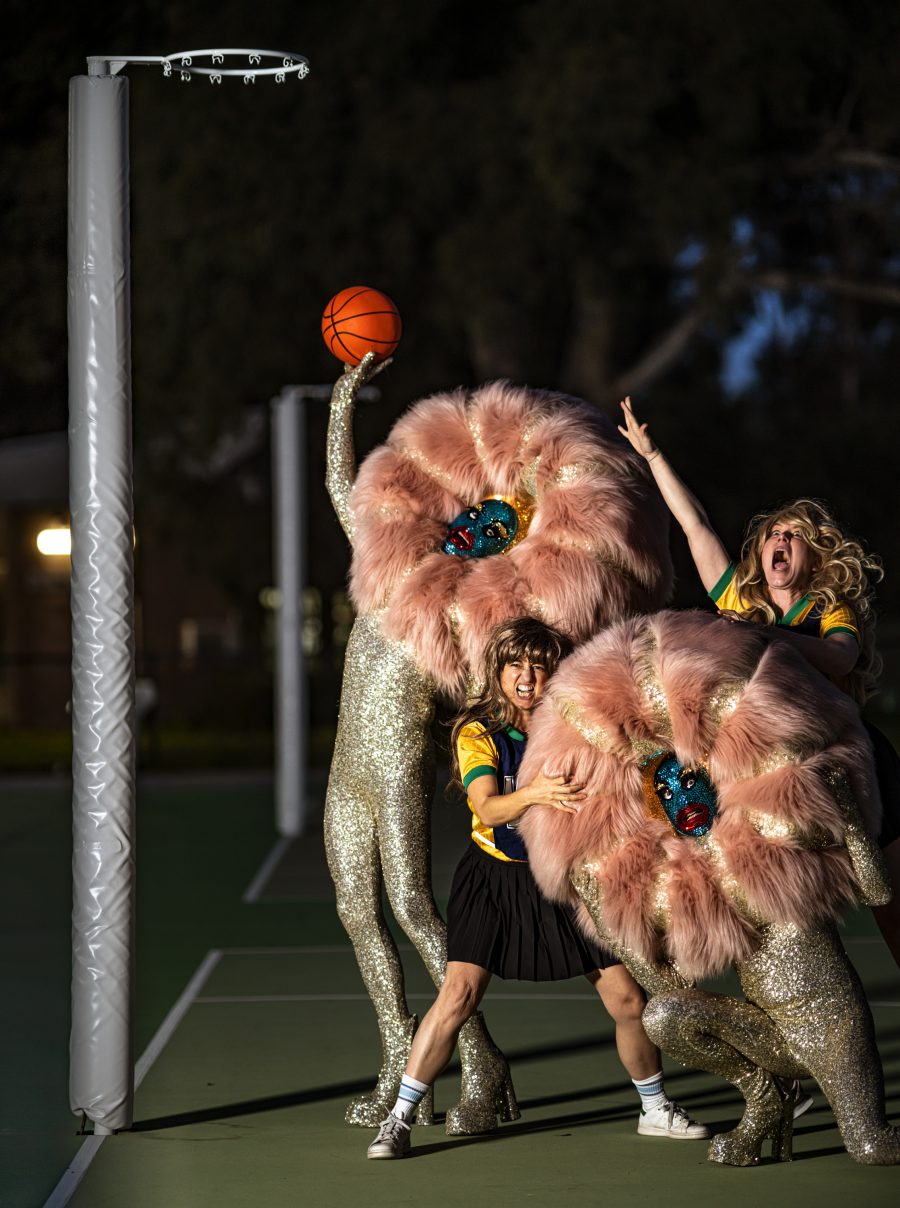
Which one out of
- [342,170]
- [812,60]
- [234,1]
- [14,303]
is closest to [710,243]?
[812,60]

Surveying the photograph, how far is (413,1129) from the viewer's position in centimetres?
660

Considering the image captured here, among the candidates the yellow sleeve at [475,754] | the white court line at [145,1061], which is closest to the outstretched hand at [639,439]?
the yellow sleeve at [475,754]

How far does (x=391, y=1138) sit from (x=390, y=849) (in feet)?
3.01

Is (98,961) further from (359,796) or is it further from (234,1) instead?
(234,1)

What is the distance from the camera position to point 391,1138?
19.9 feet

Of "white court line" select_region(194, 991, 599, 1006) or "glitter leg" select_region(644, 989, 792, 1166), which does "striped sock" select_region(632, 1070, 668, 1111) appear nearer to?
"glitter leg" select_region(644, 989, 792, 1166)

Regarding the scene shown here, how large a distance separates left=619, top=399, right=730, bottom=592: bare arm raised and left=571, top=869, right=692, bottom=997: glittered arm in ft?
4.29

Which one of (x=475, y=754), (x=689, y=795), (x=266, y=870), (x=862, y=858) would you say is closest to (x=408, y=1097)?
(x=475, y=754)

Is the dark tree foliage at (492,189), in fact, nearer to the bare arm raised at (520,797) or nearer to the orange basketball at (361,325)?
the orange basketball at (361,325)

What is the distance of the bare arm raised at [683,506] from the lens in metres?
6.58

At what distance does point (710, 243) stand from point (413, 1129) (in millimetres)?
18813

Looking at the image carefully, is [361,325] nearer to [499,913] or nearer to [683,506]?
[683,506]

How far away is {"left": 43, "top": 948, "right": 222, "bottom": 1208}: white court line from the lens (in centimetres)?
588

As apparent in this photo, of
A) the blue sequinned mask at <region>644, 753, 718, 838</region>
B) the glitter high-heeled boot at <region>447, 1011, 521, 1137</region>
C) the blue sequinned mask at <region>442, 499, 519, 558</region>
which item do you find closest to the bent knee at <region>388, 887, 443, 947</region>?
the glitter high-heeled boot at <region>447, 1011, 521, 1137</region>
